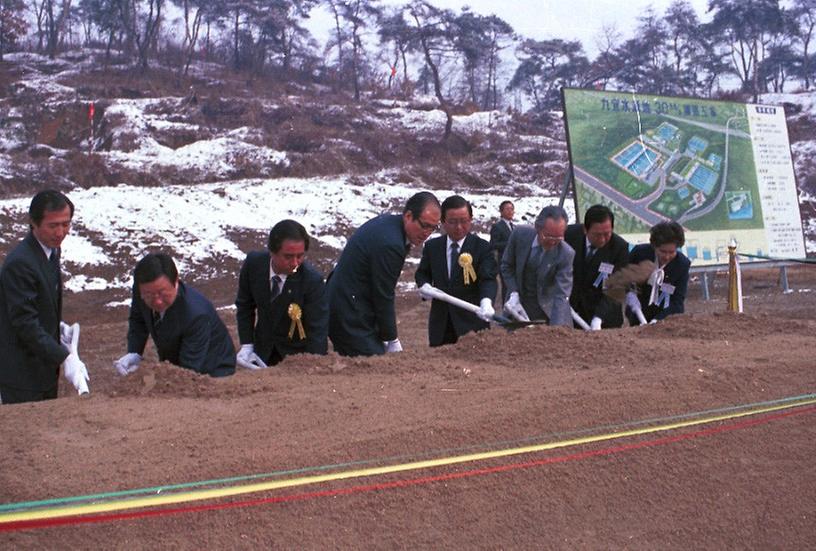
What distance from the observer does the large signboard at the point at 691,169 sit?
9602 millimetres

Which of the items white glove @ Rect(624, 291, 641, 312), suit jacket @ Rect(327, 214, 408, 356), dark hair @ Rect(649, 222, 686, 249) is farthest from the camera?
white glove @ Rect(624, 291, 641, 312)

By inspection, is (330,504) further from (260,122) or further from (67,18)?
(67,18)

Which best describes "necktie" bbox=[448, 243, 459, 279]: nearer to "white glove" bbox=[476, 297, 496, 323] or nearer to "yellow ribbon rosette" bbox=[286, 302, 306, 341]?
"white glove" bbox=[476, 297, 496, 323]

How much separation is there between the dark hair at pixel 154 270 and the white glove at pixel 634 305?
325 centimetres

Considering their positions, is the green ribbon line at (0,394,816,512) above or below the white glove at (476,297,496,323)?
below

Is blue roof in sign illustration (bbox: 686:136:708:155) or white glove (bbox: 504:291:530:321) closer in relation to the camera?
white glove (bbox: 504:291:530:321)

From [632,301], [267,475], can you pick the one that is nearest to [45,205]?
[267,475]

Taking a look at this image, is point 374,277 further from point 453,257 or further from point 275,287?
point 453,257

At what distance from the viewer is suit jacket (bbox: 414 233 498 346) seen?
5035 millimetres

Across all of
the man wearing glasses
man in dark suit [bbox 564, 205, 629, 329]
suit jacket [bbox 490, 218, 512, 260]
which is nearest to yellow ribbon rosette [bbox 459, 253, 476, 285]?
the man wearing glasses

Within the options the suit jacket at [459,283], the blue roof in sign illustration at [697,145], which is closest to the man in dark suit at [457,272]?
the suit jacket at [459,283]

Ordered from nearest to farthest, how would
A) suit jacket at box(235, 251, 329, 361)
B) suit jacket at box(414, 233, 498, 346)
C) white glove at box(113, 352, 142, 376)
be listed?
white glove at box(113, 352, 142, 376)
suit jacket at box(235, 251, 329, 361)
suit jacket at box(414, 233, 498, 346)

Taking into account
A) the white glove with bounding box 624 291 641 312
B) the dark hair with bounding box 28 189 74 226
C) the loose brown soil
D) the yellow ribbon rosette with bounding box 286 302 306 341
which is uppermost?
the dark hair with bounding box 28 189 74 226

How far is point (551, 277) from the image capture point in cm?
521
